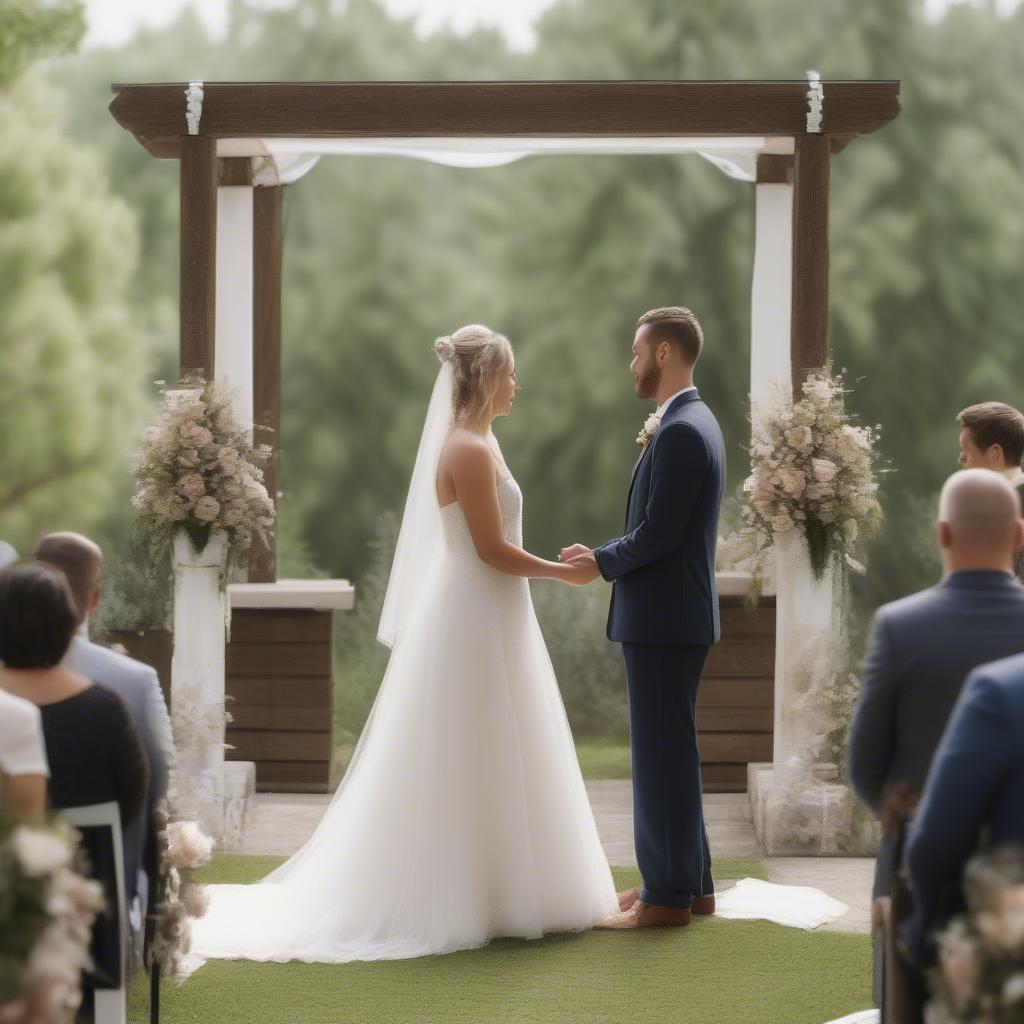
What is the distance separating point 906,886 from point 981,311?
30.3 ft

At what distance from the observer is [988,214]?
37.3 ft

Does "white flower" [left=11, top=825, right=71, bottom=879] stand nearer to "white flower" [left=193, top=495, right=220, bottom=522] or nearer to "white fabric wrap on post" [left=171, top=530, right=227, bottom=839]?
"white flower" [left=193, top=495, right=220, bottom=522]

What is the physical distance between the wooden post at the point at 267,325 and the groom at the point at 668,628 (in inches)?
108

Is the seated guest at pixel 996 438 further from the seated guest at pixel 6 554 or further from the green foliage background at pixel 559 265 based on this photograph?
the green foliage background at pixel 559 265

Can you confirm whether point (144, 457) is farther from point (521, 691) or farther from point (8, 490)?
point (8, 490)

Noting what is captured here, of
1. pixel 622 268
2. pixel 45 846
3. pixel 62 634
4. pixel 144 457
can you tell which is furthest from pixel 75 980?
pixel 622 268

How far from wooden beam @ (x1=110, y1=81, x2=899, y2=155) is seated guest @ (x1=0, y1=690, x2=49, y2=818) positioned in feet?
12.9

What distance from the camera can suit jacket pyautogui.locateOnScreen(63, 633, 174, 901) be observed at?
3256 millimetres

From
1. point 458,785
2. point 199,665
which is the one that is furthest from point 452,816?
point 199,665

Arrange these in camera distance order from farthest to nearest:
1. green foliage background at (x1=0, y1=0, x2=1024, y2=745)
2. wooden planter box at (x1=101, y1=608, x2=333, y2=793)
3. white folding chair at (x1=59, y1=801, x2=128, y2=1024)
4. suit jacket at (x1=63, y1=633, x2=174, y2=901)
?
green foliage background at (x1=0, y1=0, x2=1024, y2=745) → wooden planter box at (x1=101, y1=608, x2=333, y2=793) → suit jacket at (x1=63, y1=633, x2=174, y2=901) → white folding chair at (x1=59, y1=801, x2=128, y2=1024)

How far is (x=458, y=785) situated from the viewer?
4.69 metres

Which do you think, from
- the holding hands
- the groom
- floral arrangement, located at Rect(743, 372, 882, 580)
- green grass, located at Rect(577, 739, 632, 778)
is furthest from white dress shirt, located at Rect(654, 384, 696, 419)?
green grass, located at Rect(577, 739, 632, 778)

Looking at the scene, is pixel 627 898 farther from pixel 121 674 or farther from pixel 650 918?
pixel 121 674

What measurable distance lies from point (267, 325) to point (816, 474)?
9.25ft
